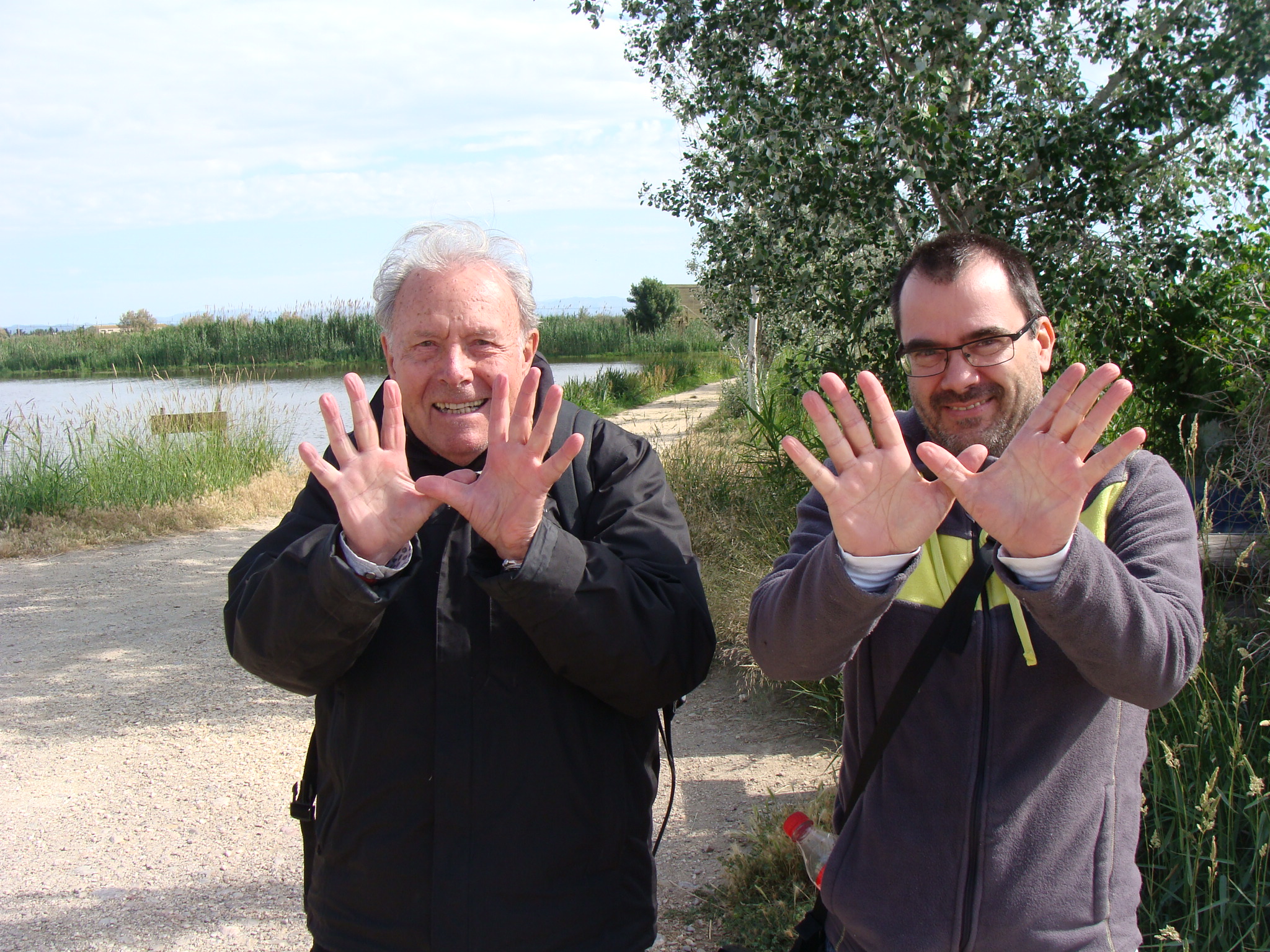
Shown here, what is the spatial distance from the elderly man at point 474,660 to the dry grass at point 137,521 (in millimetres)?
8303

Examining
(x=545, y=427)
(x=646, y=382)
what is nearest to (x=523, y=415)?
(x=545, y=427)

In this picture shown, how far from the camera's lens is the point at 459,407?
78.3 inches

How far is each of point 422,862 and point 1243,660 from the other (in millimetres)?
2359

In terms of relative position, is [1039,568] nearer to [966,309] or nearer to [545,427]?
[966,309]

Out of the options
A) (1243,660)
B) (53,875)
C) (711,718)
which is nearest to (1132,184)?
(1243,660)

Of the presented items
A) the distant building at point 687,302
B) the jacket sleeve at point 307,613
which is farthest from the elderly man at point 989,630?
the distant building at point 687,302

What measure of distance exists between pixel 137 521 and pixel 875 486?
9.64 m

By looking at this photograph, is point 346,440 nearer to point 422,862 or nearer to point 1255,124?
point 422,862

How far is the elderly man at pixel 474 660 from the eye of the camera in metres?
1.72

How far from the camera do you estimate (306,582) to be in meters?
1.72

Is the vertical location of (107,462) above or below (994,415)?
below

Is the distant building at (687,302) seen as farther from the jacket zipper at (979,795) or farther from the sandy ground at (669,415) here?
the jacket zipper at (979,795)

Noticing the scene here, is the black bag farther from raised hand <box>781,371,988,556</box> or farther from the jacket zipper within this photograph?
raised hand <box>781,371,988,556</box>

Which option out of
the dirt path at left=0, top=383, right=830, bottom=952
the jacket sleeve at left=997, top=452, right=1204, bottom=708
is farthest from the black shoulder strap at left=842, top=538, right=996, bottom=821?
the dirt path at left=0, top=383, right=830, bottom=952
